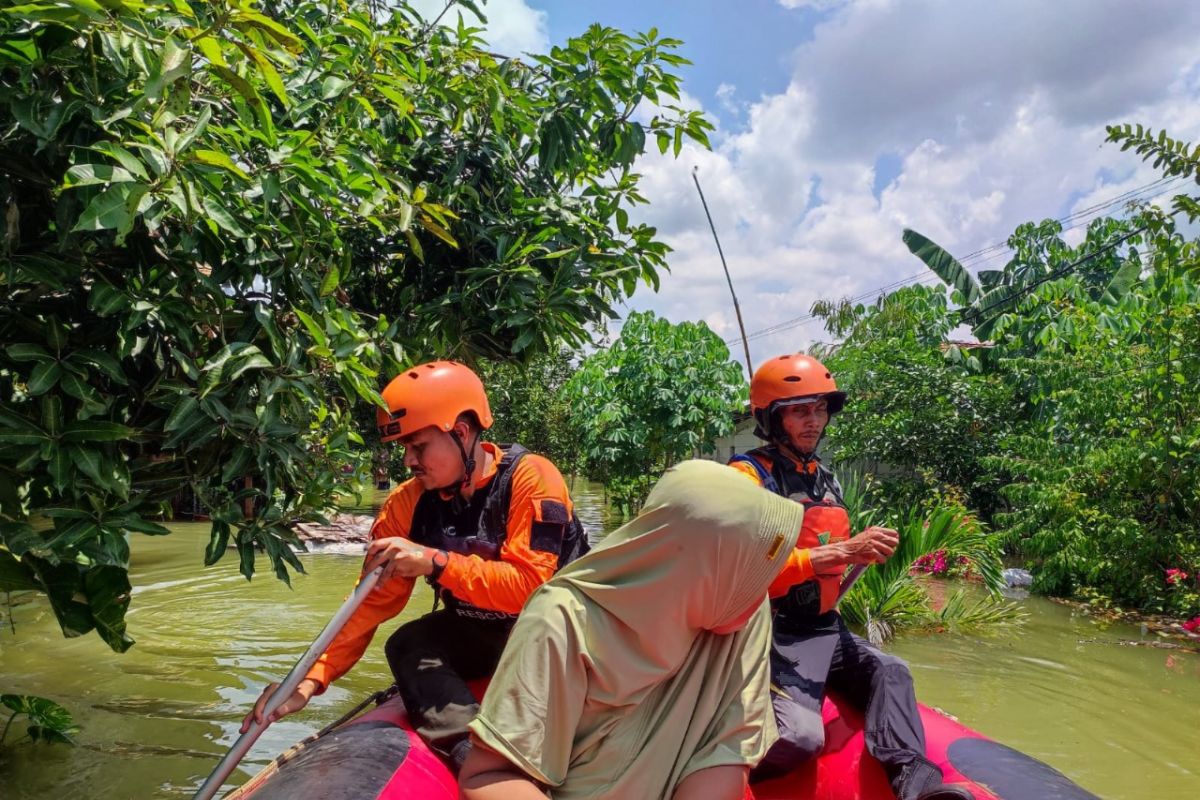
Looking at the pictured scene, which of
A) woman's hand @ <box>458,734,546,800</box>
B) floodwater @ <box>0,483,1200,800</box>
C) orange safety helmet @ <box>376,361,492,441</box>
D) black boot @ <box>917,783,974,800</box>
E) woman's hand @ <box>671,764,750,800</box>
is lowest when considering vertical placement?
floodwater @ <box>0,483,1200,800</box>

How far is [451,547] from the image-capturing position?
10.5 ft

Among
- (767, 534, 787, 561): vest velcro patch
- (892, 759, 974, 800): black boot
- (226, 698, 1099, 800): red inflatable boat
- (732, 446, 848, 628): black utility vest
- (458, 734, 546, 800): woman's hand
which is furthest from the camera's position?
(732, 446, 848, 628): black utility vest

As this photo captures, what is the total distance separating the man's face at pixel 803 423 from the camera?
3838mm

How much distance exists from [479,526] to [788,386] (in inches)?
61.2

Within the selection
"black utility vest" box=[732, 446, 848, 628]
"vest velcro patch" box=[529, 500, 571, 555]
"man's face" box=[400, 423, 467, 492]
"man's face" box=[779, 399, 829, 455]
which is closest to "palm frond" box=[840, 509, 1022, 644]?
"black utility vest" box=[732, 446, 848, 628]

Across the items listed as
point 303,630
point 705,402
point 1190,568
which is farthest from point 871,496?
point 303,630

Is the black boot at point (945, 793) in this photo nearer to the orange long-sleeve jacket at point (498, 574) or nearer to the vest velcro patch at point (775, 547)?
the vest velcro patch at point (775, 547)

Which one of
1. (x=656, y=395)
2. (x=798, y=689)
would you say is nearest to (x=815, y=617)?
(x=798, y=689)

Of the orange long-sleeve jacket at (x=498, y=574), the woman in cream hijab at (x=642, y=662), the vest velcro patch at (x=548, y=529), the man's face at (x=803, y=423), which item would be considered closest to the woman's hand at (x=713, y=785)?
the woman in cream hijab at (x=642, y=662)

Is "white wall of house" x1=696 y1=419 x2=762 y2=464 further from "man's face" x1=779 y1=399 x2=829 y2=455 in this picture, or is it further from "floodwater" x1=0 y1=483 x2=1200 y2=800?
"man's face" x1=779 y1=399 x2=829 y2=455

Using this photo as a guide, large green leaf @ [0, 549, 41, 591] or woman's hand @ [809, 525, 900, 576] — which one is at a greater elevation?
large green leaf @ [0, 549, 41, 591]

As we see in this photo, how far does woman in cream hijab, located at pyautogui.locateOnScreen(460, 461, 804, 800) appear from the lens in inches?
82.7

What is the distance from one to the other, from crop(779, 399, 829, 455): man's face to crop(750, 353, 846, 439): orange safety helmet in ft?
0.15

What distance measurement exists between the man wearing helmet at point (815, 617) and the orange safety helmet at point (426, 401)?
4.32ft
